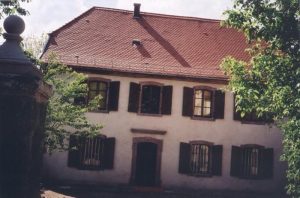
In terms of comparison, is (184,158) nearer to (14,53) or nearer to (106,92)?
(106,92)

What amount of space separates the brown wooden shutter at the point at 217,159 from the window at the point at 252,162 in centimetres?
65

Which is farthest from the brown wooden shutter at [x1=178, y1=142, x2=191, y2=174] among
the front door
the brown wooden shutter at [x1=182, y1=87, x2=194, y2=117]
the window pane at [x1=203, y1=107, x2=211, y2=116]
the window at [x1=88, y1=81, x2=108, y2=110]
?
the window at [x1=88, y1=81, x2=108, y2=110]

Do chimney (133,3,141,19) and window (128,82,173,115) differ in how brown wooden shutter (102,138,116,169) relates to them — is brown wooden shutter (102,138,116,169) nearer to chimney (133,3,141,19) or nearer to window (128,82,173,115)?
window (128,82,173,115)

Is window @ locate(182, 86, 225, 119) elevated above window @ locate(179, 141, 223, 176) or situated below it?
above

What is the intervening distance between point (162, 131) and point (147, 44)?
5297mm

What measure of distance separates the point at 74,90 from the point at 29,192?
10891 millimetres

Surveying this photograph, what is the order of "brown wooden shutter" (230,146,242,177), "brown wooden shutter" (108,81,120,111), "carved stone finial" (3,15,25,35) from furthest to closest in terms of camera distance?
"brown wooden shutter" (230,146,242,177), "brown wooden shutter" (108,81,120,111), "carved stone finial" (3,15,25,35)

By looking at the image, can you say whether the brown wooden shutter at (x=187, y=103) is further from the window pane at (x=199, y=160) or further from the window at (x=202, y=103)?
the window pane at (x=199, y=160)

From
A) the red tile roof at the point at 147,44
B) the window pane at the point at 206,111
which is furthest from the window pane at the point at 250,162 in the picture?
the red tile roof at the point at 147,44

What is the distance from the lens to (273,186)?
60.0 ft

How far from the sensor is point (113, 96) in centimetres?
1748

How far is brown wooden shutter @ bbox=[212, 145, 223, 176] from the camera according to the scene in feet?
58.4

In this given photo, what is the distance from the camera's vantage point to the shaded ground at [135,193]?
14.7m

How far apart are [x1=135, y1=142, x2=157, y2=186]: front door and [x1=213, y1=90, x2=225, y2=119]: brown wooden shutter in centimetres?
360
